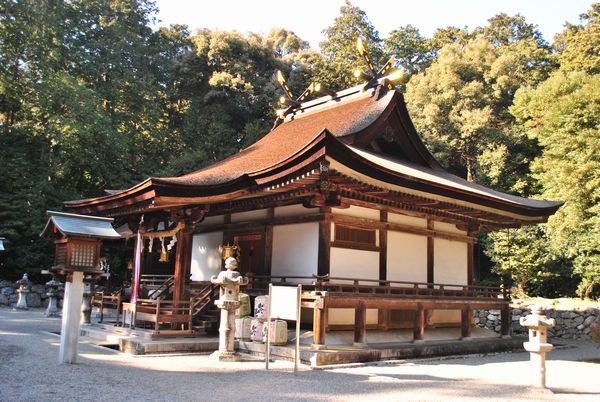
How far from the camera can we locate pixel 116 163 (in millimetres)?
25922

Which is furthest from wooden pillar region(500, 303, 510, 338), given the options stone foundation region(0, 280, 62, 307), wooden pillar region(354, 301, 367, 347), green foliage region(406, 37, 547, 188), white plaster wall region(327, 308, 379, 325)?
stone foundation region(0, 280, 62, 307)

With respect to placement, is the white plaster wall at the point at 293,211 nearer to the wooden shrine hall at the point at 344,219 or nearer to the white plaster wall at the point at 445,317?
the wooden shrine hall at the point at 344,219

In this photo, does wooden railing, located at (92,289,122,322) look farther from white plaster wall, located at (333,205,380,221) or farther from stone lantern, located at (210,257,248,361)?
white plaster wall, located at (333,205,380,221)

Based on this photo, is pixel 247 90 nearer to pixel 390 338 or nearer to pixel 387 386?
pixel 390 338

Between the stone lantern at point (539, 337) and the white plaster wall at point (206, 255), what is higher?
the white plaster wall at point (206, 255)

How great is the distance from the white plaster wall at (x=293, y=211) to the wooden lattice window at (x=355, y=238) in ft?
2.44

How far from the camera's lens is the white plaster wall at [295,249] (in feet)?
40.3

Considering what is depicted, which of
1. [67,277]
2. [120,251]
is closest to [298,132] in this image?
[67,277]

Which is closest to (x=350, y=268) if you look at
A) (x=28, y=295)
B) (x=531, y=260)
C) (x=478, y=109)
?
(x=531, y=260)

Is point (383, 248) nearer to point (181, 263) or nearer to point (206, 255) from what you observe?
point (181, 263)

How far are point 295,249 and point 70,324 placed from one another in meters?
5.79

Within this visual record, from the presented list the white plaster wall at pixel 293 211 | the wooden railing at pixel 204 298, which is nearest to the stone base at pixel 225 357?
the wooden railing at pixel 204 298

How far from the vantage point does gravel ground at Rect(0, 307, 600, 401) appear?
667cm

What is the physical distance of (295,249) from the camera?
12.8 metres
